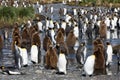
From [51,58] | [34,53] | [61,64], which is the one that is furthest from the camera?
[34,53]

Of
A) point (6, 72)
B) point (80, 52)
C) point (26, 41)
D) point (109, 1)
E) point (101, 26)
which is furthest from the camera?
point (109, 1)

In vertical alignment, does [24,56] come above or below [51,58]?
below

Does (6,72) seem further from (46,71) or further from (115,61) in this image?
(115,61)

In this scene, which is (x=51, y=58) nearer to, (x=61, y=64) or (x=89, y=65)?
(x=61, y=64)

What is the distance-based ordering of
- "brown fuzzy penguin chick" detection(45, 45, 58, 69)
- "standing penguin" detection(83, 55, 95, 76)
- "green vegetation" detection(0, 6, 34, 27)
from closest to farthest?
"standing penguin" detection(83, 55, 95, 76) < "brown fuzzy penguin chick" detection(45, 45, 58, 69) < "green vegetation" detection(0, 6, 34, 27)

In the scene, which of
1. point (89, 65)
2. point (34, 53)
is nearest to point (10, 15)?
point (34, 53)

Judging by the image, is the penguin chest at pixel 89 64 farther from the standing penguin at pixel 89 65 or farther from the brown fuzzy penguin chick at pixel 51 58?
the brown fuzzy penguin chick at pixel 51 58

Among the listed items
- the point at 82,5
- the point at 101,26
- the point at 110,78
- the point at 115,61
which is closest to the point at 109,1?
the point at 82,5

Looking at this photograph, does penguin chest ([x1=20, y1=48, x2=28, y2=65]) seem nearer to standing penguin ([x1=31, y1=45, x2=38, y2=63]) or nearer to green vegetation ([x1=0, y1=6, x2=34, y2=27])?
standing penguin ([x1=31, y1=45, x2=38, y2=63])

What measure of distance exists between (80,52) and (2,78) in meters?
3.75

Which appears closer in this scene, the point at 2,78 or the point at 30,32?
the point at 2,78


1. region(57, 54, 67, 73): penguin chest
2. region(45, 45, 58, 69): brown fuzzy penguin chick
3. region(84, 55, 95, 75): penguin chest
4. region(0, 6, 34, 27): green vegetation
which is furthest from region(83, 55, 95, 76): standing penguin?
region(0, 6, 34, 27): green vegetation

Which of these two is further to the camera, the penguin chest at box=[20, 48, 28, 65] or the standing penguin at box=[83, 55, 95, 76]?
the penguin chest at box=[20, 48, 28, 65]

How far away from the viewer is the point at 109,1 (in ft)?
200
